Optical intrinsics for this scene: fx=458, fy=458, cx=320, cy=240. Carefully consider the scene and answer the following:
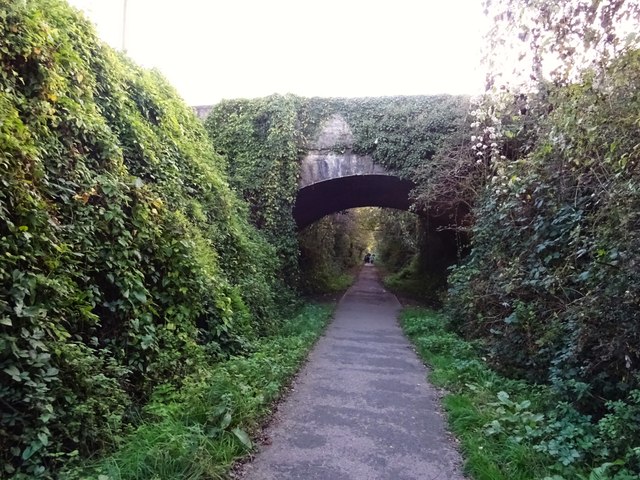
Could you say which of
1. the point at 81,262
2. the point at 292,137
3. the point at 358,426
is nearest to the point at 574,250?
the point at 358,426

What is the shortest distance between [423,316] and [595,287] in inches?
304

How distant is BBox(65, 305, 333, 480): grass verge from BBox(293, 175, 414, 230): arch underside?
8.14m

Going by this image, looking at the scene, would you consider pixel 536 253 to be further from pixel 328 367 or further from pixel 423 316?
pixel 423 316

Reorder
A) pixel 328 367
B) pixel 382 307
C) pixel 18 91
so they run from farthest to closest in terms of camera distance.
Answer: pixel 382 307 < pixel 328 367 < pixel 18 91

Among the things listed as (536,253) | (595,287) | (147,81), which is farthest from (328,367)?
(147,81)

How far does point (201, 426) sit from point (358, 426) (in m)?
1.62

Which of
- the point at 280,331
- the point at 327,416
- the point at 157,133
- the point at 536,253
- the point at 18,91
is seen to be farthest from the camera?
the point at 280,331

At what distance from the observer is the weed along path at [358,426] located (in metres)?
3.80

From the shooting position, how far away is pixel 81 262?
13.4 ft

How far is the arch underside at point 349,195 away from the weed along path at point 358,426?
20.9 feet

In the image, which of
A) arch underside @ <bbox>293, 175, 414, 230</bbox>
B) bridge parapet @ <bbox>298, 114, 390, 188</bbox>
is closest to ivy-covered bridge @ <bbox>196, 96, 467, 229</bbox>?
bridge parapet @ <bbox>298, 114, 390, 188</bbox>

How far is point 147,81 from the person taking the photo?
26.1ft

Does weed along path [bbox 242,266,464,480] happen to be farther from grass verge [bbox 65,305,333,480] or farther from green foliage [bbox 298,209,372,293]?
green foliage [bbox 298,209,372,293]

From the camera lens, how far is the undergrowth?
3.45m
